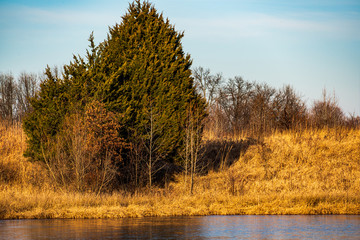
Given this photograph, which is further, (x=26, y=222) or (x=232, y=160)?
(x=232, y=160)

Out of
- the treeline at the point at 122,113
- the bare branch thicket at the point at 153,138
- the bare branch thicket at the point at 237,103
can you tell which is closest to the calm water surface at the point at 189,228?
the treeline at the point at 122,113

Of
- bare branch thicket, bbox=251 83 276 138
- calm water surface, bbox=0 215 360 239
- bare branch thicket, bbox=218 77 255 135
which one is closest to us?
calm water surface, bbox=0 215 360 239

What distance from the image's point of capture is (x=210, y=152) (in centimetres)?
3766

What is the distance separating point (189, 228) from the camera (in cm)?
1803

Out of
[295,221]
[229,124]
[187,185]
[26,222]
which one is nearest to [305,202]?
[295,221]

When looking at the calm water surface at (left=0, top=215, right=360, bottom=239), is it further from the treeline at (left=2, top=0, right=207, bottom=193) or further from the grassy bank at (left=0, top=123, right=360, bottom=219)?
the treeline at (left=2, top=0, right=207, bottom=193)

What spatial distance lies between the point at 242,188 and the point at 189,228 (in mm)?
14344

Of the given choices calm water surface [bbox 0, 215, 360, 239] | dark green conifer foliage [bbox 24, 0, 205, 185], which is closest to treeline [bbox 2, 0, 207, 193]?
dark green conifer foliage [bbox 24, 0, 205, 185]

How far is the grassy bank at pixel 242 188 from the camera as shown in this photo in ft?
78.0

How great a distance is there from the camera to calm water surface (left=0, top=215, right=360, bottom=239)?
15625mm

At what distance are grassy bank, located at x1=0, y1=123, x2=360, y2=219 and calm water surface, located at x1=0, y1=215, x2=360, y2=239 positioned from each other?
2.20 m

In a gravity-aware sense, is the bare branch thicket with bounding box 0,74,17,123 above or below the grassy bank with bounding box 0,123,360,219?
above

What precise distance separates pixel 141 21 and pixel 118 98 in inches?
297

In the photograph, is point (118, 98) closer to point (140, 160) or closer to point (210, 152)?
point (140, 160)
